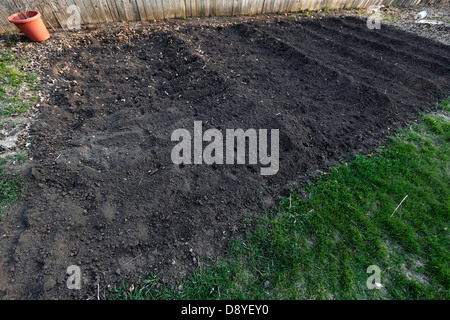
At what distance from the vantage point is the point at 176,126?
11.2 ft

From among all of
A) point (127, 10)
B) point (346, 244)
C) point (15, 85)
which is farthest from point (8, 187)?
point (127, 10)

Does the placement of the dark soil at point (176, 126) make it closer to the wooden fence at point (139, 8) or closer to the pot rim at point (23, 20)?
Answer: the wooden fence at point (139, 8)

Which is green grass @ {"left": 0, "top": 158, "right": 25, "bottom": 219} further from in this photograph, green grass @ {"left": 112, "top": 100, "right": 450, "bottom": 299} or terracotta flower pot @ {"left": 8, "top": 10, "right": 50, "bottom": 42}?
terracotta flower pot @ {"left": 8, "top": 10, "right": 50, "bottom": 42}

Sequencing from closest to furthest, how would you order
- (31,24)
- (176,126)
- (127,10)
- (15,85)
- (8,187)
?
(8,187) < (176,126) < (15,85) < (31,24) < (127,10)

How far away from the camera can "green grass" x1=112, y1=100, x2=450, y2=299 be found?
2205 millimetres

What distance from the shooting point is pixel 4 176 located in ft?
9.14

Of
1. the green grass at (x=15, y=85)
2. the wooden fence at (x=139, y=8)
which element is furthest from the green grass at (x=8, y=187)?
the wooden fence at (x=139, y=8)

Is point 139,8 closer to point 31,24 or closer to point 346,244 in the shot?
point 31,24

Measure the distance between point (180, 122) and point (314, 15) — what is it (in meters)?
5.78

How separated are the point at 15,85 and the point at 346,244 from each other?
17.6 ft

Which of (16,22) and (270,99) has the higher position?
(16,22)

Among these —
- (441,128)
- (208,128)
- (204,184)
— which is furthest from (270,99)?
(441,128)

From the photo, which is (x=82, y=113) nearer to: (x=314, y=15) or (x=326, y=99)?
(x=326, y=99)

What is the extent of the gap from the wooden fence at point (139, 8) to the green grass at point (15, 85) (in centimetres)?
117
